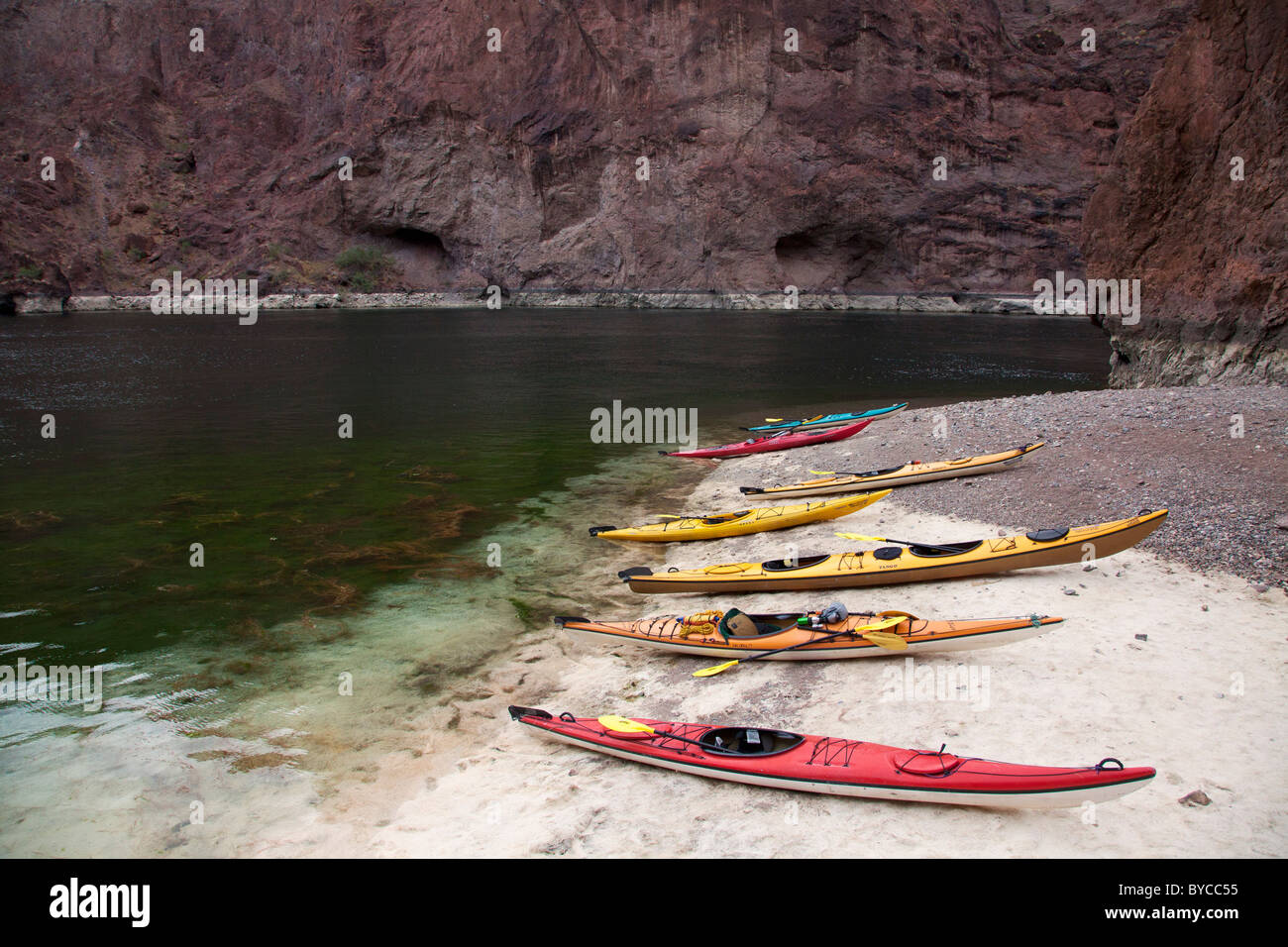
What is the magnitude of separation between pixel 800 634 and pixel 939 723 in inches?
65.4

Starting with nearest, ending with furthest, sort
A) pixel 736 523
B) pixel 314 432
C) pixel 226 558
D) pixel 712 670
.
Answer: pixel 712 670 < pixel 226 558 < pixel 736 523 < pixel 314 432

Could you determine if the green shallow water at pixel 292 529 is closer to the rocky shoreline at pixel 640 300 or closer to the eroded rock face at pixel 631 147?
the rocky shoreline at pixel 640 300

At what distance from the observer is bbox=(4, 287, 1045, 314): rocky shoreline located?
74.4 metres

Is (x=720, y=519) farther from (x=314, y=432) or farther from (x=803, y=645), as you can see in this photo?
(x=314, y=432)

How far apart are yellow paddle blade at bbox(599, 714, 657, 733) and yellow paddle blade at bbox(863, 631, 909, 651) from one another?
2486 mm

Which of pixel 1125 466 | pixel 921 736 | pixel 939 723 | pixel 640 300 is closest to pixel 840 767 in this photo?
pixel 921 736

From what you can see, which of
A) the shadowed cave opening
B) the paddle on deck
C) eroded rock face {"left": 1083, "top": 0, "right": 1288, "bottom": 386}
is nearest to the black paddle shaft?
the paddle on deck

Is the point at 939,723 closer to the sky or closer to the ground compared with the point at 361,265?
closer to the ground

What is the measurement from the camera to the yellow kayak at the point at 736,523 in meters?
12.0

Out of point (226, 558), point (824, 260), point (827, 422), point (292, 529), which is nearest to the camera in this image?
point (226, 558)

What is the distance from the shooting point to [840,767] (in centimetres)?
568

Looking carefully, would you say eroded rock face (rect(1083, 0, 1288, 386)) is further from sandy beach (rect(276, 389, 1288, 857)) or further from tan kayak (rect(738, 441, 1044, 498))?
sandy beach (rect(276, 389, 1288, 857))

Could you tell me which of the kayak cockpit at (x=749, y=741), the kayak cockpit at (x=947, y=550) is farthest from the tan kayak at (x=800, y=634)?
the kayak cockpit at (x=749, y=741)

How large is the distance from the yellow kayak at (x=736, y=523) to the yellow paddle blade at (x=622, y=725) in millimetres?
5365
